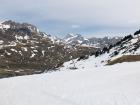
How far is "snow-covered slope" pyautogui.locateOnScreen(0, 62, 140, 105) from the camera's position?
16.1 m

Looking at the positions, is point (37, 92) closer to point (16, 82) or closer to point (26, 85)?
point (26, 85)

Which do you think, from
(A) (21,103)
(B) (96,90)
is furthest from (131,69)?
(A) (21,103)

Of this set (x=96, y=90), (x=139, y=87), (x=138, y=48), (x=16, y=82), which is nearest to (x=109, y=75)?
(x=96, y=90)

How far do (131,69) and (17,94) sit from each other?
7253 mm

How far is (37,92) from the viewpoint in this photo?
2034 cm

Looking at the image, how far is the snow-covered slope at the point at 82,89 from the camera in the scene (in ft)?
52.9

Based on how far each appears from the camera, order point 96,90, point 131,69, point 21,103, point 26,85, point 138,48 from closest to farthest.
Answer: point 96,90 < point 21,103 < point 131,69 < point 26,85 < point 138,48

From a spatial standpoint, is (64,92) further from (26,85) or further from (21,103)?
(26,85)

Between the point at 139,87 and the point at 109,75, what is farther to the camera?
the point at 109,75

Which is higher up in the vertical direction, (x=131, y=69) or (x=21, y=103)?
(x=131, y=69)

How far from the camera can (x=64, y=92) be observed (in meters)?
18.9

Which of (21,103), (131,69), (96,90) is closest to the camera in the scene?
(96,90)

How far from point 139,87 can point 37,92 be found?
6571mm

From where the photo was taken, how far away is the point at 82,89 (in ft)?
61.5
